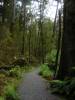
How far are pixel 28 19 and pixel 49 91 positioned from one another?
3814cm

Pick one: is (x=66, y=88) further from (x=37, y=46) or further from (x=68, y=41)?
(x=37, y=46)

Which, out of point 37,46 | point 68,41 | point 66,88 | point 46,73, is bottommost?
point 37,46

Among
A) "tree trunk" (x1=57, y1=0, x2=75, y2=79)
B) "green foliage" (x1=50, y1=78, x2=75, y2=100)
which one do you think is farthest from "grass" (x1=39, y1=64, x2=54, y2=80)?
"green foliage" (x1=50, y1=78, x2=75, y2=100)

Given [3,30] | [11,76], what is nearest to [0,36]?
[3,30]

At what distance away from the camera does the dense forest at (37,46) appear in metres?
12.9

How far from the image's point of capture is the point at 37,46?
56.8 metres

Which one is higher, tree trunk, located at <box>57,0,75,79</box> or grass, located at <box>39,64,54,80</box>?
tree trunk, located at <box>57,0,75,79</box>

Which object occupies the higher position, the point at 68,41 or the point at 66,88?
the point at 68,41

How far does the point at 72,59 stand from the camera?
13.8 m

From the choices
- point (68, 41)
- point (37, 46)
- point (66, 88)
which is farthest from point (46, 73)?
point (37, 46)

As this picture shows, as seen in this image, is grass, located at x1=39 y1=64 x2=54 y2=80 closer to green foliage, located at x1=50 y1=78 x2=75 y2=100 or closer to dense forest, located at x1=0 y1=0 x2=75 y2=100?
dense forest, located at x1=0 y1=0 x2=75 y2=100

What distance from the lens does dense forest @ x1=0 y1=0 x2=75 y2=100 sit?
12.9m

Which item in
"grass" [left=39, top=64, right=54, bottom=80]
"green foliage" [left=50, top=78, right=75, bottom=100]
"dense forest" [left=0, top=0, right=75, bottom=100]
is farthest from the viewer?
"grass" [left=39, top=64, right=54, bottom=80]

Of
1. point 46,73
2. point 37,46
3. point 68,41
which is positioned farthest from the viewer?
point 37,46
